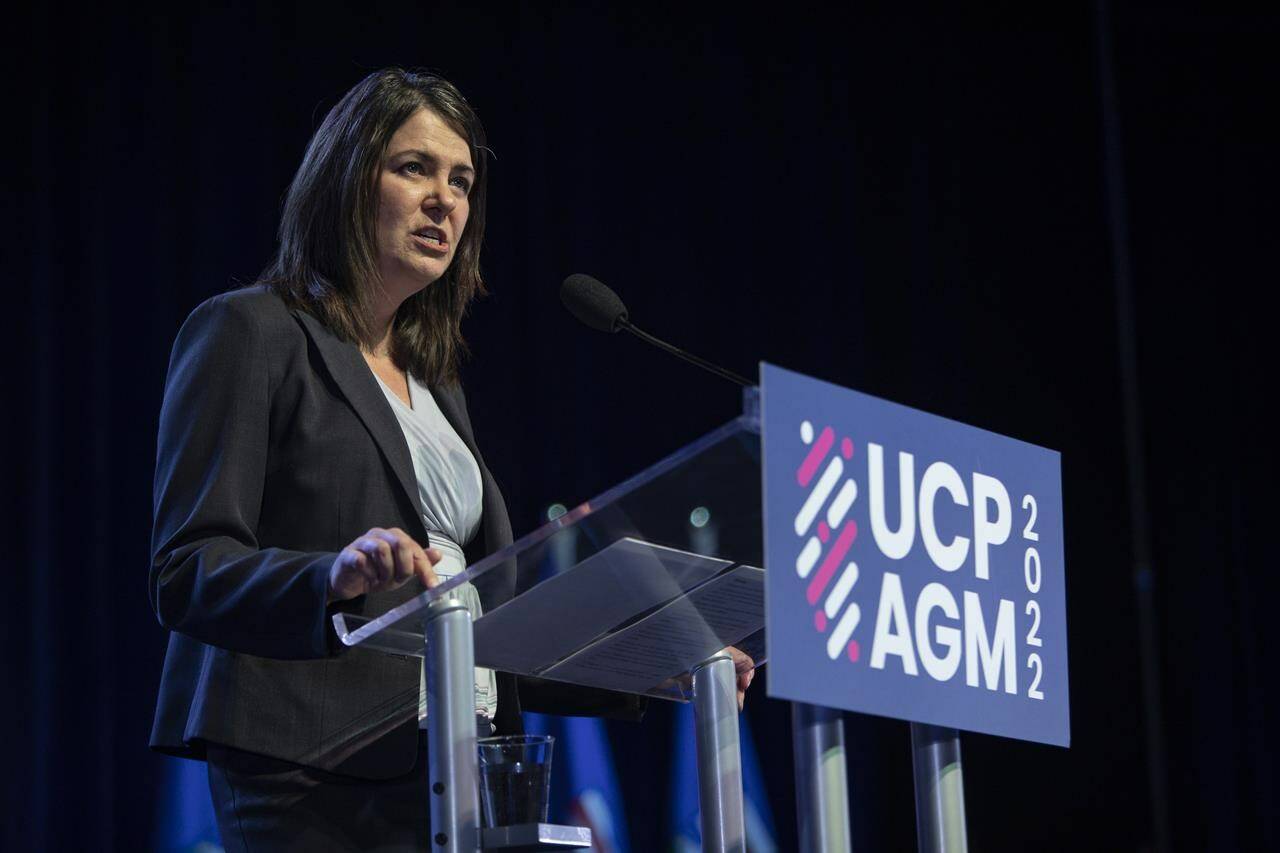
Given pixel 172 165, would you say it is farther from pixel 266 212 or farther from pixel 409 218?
pixel 409 218

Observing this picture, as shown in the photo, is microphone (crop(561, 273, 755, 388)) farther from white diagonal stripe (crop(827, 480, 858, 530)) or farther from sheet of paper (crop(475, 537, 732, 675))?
white diagonal stripe (crop(827, 480, 858, 530))

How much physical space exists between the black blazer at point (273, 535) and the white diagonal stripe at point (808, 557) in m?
0.43

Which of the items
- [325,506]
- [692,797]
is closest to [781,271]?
[692,797]

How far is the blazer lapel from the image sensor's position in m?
1.59

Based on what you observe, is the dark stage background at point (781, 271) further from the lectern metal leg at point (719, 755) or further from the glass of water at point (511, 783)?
the glass of water at point (511, 783)

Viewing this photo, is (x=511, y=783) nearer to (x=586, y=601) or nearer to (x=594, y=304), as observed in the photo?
(x=586, y=601)

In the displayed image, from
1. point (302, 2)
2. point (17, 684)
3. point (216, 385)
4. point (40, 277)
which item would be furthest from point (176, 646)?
point (302, 2)

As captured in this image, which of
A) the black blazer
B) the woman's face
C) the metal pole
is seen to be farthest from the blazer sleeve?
the metal pole

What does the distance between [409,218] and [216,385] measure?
0.38 meters

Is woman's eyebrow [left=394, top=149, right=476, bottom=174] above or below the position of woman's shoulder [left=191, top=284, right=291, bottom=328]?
above

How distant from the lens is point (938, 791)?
140 centimetres

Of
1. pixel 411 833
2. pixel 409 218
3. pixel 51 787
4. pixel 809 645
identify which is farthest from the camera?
pixel 51 787

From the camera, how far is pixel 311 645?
132 cm

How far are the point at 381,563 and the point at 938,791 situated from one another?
55cm
